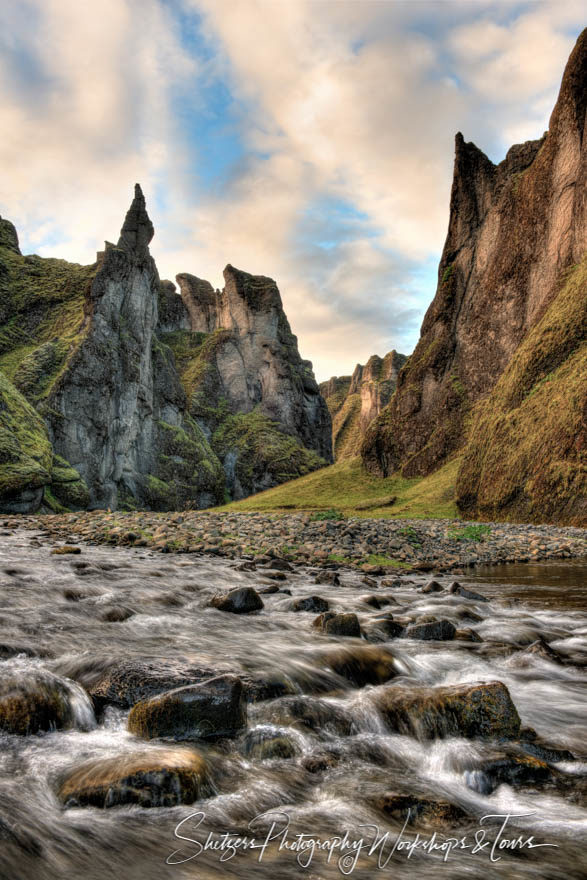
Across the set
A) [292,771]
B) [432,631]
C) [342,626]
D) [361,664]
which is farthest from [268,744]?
[432,631]

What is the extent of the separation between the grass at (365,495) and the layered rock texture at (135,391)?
76.9ft

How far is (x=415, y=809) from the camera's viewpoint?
4.04 metres

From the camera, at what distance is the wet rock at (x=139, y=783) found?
3818 mm

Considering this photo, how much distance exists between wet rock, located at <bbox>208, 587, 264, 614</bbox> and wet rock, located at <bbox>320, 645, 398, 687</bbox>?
3380 millimetres

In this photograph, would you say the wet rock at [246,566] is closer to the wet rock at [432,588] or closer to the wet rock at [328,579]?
the wet rock at [328,579]

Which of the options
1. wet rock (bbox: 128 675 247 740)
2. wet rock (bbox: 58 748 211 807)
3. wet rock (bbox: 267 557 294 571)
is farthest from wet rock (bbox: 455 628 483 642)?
wet rock (bbox: 267 557 294 571)

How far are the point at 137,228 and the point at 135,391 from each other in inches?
1471

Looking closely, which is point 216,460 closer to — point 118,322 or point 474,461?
point 118,322

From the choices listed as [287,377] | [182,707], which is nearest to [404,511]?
[182,707]

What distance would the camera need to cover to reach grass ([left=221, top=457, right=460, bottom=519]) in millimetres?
45281

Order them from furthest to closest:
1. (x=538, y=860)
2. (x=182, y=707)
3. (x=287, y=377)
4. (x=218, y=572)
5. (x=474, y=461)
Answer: (x=287, y=377)
(x=474, y=461)
(x=218, y=572)
(x=182, y=707)
(x=538, y=860)

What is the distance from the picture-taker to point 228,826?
12.1 ft

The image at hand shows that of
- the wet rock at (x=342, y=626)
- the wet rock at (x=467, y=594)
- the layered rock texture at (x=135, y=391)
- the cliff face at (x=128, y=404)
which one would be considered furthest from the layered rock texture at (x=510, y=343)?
the cliff face at (x=128, y=404)

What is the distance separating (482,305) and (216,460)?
6246cm
